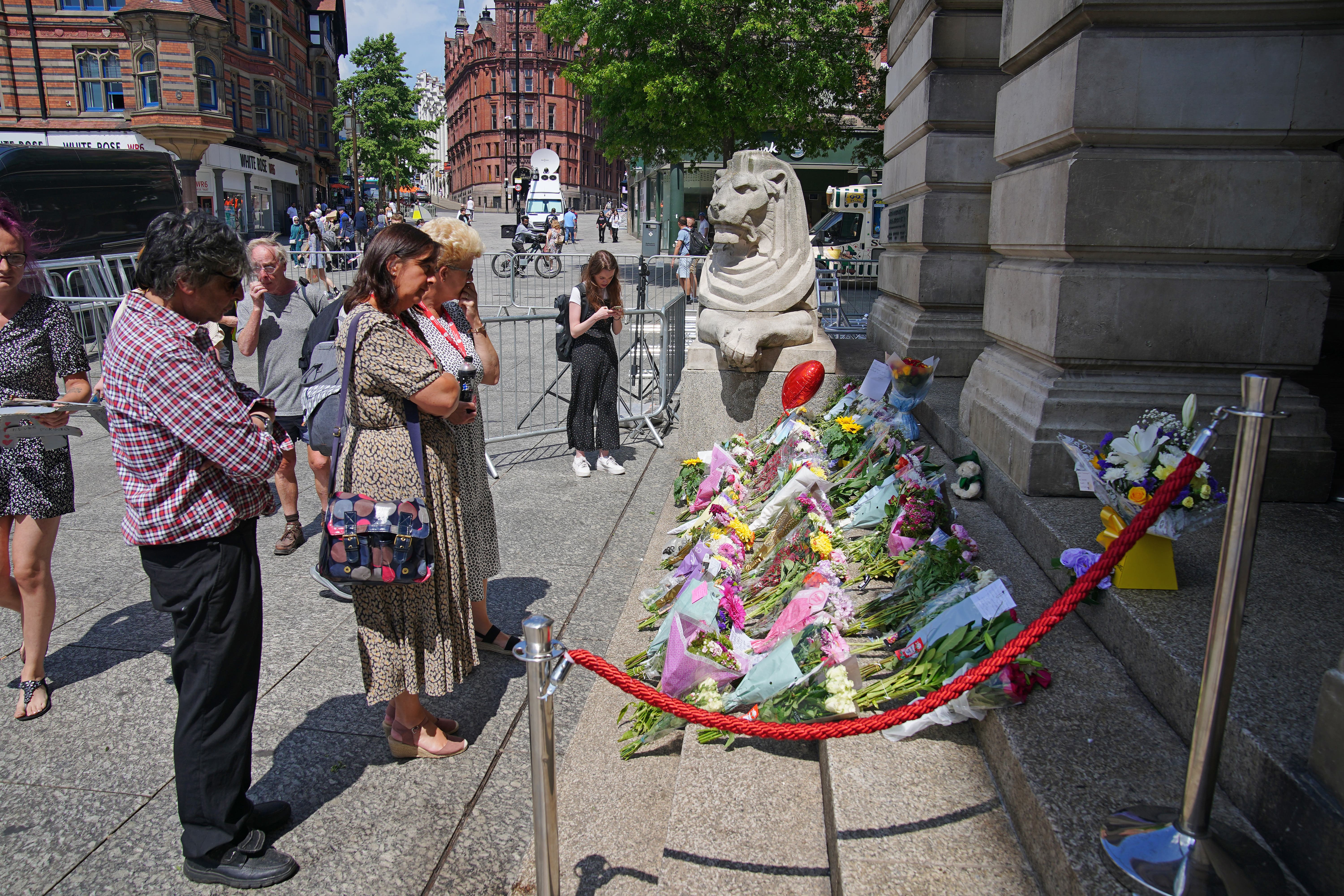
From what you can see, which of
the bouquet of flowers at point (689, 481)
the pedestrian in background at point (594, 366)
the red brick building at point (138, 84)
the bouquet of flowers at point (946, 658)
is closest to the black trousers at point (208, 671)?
the bouquet of flowers at point (946, 658)

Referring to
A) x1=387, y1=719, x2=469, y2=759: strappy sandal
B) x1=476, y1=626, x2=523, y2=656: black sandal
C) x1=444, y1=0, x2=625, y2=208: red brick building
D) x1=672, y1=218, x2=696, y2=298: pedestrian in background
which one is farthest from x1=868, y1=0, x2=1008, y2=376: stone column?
x1=444, y1=0, x2=625, y2=208: red brick building

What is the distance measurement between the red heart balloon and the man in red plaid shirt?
12.0ft

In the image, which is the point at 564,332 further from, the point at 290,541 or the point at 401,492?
the point at 401,492

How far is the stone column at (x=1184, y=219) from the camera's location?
12.3ft

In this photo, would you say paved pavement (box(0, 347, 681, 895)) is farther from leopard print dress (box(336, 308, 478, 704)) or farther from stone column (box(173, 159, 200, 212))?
stone column (box(173, 159, 200, 212))

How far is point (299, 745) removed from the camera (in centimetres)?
361

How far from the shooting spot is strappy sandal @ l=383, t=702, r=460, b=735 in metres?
3.55

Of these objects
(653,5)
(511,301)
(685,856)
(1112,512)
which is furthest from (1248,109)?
(653,5)

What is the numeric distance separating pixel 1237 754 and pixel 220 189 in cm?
4594

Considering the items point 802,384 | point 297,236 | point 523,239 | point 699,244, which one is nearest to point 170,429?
point 802,384

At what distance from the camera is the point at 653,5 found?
2042 cm

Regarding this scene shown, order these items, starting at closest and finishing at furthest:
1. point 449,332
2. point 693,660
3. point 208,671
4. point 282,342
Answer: point 208,671
point 693,660
point 449,332
point 282,342

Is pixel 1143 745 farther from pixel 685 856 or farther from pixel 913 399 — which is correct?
pixel 913 399

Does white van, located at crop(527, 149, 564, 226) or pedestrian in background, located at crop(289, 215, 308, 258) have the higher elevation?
white van, located at crop(527, 149, 564, 226)
